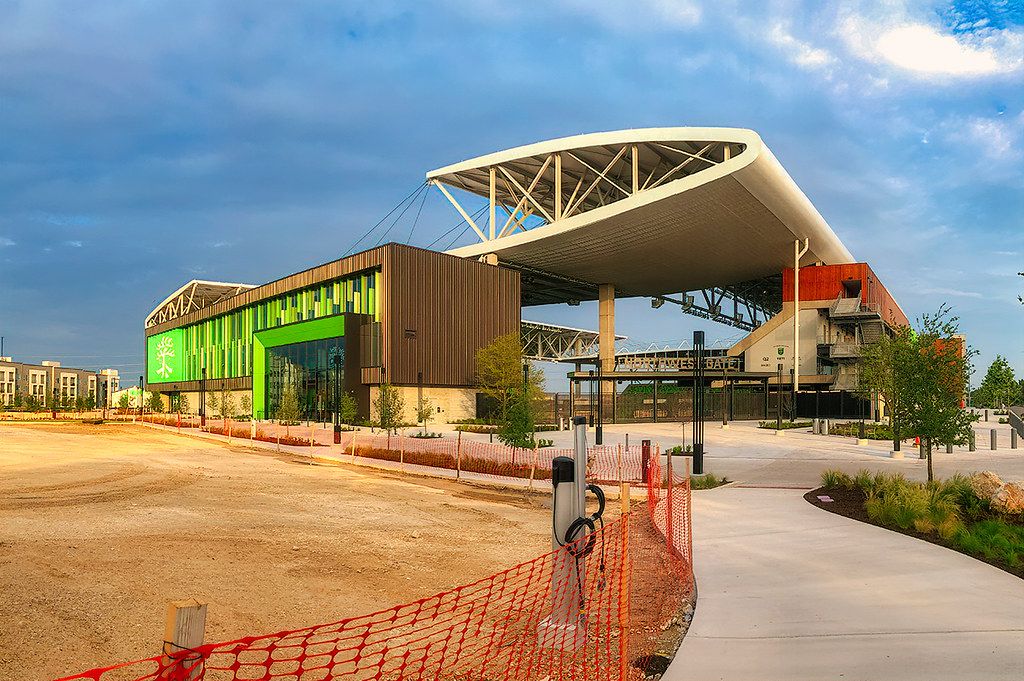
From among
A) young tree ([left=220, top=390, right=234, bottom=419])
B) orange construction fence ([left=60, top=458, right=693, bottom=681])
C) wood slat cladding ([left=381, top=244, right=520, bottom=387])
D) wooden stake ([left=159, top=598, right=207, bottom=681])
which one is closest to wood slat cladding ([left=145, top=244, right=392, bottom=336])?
wood slat cladding ([left=381, top=244, right=520, bottom=387])

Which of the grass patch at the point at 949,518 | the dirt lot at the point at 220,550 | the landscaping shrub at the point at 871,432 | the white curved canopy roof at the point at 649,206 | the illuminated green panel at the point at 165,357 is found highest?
the white curved canopy roof at the point at 649,206

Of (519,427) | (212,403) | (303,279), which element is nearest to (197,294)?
(212,403)

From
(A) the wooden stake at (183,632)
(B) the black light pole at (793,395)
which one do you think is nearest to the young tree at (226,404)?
(B) the black light pole at (793,395)

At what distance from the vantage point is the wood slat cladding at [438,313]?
53531 millimetres

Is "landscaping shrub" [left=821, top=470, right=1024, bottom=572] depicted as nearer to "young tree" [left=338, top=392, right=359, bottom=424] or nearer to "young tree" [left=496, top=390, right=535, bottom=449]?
"young tree" [left=496, top=390, right=535, bottom=449]

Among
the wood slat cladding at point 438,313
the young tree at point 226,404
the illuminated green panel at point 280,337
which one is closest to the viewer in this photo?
the wood slat cladding at point 438,313

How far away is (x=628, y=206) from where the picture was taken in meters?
57.0

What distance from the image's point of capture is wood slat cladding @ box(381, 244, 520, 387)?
2108 inches

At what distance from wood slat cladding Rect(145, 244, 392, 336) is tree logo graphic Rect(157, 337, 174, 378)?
1020 cm

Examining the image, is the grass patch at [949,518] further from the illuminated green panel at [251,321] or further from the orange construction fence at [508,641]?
the illuminated green panel at [251,321]

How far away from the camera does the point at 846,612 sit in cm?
692

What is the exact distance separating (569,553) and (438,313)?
51123mm

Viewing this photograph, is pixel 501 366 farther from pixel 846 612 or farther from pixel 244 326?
pixel 846 612

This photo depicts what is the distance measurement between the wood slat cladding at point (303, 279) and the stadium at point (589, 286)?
0.21 meters
